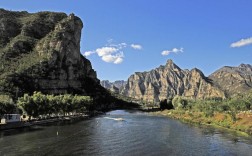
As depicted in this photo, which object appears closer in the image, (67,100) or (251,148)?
(251,148)

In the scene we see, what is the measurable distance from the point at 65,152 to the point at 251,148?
4239 centimetres

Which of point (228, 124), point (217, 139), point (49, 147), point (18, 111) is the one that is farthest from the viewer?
point (18, 111)

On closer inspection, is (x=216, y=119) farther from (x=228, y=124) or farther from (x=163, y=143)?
(x=163, y=143)

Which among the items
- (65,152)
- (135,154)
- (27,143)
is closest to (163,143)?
(135,154)

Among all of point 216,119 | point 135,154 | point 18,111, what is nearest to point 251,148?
point 135,154

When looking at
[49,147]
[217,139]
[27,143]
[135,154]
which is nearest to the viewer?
[135,154]

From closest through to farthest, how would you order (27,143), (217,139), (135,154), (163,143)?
(135,154)
(27,143)
(163,143)
(217,139)

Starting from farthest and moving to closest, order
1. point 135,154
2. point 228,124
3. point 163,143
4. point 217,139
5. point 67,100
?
1. point 67,100
2. point 228,124
3. point 217,139
4. point 163,143
5. point 135,154

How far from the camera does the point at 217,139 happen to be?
93.0 meters

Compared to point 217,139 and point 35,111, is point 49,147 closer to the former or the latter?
point 217,139

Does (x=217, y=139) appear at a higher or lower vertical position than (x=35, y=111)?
lower

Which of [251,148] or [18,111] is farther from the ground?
[18,111]

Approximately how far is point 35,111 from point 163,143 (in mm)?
68829

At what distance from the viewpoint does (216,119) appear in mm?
150875
